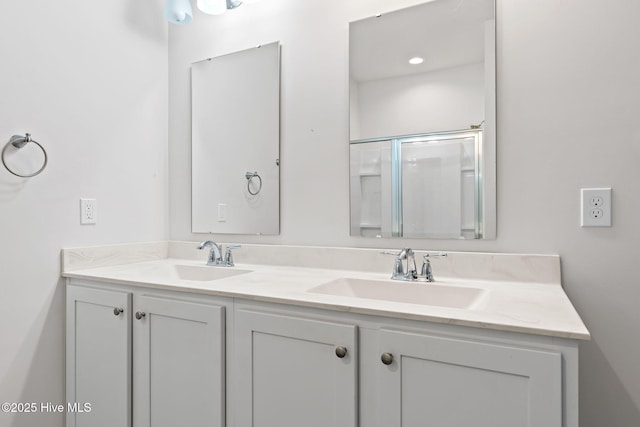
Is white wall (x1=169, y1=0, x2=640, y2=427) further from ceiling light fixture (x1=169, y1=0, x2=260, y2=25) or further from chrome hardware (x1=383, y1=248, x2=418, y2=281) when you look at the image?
ceiling light fixture (x1=169, y1=0, x2=260, y2=25)

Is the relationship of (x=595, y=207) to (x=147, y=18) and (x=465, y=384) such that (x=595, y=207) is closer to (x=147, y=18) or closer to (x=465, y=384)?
(x=465, y=384)

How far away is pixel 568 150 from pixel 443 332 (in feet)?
2.69

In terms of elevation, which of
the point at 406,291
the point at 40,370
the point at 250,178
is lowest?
the point at 40,370

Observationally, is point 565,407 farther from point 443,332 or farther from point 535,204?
point 535,204

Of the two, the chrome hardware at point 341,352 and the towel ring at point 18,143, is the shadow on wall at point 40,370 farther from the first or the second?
the chrome hardware at point 341,352

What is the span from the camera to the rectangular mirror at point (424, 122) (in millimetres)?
1365

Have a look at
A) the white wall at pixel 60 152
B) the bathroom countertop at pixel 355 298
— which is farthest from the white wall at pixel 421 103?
the white wall at pixel 60 152

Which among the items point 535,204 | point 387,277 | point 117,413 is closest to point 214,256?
point 117,413

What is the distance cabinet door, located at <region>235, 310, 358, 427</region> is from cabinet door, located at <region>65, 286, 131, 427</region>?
528 millimetres

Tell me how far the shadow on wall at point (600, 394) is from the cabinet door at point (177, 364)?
3.76ft

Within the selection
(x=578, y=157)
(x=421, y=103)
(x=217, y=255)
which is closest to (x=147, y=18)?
(x=217, y=255)

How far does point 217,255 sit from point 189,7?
1.21 meters

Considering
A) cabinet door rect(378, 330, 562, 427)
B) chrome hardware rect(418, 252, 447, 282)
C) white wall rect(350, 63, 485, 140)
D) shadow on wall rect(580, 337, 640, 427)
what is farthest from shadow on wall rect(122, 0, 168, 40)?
shadow on wall rect(580, 337, 640, 427)

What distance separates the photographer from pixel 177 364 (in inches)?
49.7
